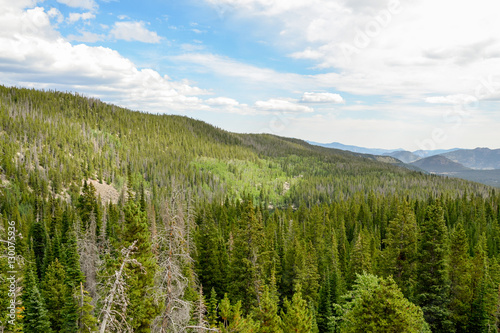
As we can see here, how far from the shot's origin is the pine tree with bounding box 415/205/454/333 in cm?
3019

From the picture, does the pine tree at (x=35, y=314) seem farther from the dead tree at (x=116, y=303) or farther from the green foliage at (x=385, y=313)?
the green foliage at (x=385, y=313)

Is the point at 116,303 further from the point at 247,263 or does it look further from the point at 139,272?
the point at 247,263

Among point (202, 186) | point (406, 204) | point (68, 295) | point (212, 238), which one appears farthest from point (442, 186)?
point (68, 295)

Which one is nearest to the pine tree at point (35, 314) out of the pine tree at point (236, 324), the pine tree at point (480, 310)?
the pine tree at point (236, 324)

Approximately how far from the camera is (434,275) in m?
30.7

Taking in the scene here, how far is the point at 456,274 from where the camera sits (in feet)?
110

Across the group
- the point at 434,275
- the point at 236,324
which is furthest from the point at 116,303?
the point at 434,275

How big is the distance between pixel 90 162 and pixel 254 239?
570 feet

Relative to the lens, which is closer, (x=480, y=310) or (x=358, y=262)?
(x=480, y=310)

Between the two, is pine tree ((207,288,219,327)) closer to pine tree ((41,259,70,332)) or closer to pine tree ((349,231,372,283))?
pine tree ((41,259,70,332))

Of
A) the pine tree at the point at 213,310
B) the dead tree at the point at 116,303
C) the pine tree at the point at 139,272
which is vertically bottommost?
the pine tree at the point at 213,310

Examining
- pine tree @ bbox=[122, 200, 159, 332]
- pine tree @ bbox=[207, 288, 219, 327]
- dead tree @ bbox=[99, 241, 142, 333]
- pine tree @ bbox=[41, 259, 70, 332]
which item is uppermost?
dead tree @ bbox=[99, 241, 142, 333]

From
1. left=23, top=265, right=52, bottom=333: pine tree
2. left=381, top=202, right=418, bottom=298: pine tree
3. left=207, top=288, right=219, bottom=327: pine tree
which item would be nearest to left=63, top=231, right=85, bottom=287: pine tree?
left=23, top=265, right=52, bottom=333: pine tree

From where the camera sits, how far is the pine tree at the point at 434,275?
99.0ft
